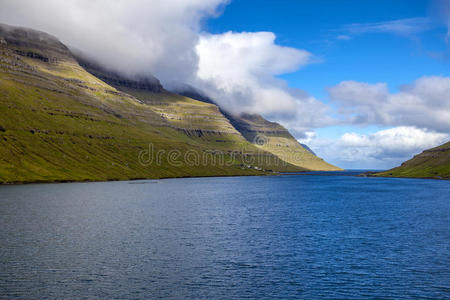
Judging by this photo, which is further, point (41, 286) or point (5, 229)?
point (5, 229)

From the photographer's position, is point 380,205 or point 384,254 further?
point 380,205

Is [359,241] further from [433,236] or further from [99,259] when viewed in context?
[99,259]

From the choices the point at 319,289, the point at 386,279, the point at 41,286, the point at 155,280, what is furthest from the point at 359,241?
the point at 41,286

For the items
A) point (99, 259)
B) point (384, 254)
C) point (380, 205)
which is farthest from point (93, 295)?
point (380, 205)

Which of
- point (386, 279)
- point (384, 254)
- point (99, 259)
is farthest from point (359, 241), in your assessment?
point (99, 259)

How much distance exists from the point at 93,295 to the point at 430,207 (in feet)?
443

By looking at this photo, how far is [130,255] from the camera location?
6544cm

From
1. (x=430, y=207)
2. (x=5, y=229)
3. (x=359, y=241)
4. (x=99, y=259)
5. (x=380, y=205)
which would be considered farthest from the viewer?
(x=380, y=205)

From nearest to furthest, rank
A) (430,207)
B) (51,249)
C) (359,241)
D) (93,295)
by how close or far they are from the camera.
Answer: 1. (93,295)
2. (51,249)
3. (359,241)
4. (430,207)

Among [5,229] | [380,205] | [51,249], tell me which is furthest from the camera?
[380,205]

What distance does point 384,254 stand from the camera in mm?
66062

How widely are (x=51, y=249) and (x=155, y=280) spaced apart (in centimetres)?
2822

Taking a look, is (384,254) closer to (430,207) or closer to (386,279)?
(386,279)

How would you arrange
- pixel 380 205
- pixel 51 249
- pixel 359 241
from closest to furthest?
pixel 51 249 → pixel 359 241 → pixel 380 205
